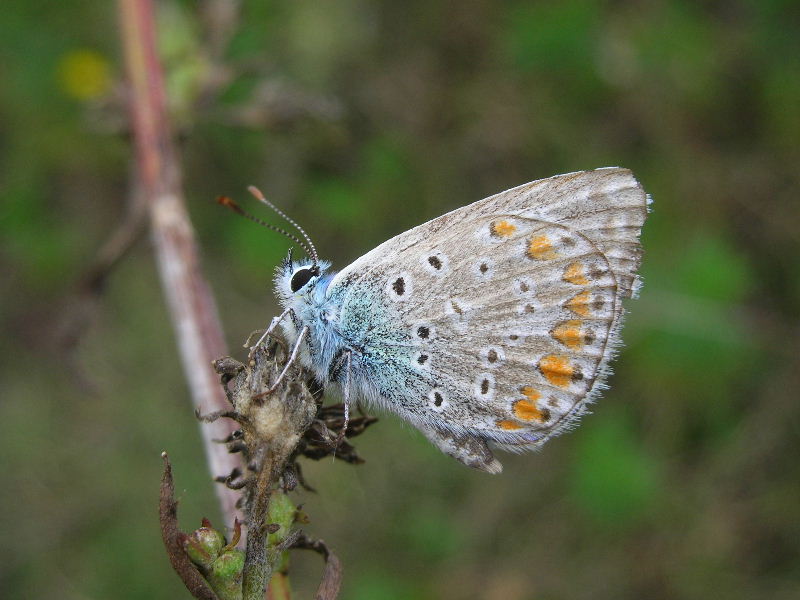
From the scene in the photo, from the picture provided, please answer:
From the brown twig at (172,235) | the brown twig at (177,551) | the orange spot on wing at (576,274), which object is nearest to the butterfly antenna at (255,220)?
the brown twig at (172,235)

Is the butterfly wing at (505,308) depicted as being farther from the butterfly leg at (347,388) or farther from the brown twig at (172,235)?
the brown twig at (172,235)

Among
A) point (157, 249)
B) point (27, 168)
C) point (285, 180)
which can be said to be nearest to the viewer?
point (157, 249)

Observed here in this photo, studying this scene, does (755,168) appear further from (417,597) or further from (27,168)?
(27,168)

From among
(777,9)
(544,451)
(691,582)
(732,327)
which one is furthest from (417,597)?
(777,9)

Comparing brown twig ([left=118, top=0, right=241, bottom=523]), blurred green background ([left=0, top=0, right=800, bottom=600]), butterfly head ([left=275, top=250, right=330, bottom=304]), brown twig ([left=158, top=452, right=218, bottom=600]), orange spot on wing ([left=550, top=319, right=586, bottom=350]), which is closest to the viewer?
brown twig ([left=158, top=452, right=218, bottom=600])

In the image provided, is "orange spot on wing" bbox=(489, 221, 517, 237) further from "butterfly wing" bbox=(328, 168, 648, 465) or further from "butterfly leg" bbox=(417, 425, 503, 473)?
"butterfly leg" bbox=(417, 425, 503, 473)

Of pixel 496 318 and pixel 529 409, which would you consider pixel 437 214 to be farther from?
pixel 529 409

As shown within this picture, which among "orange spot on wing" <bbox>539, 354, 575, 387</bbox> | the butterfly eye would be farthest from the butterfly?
the butterfly eye
